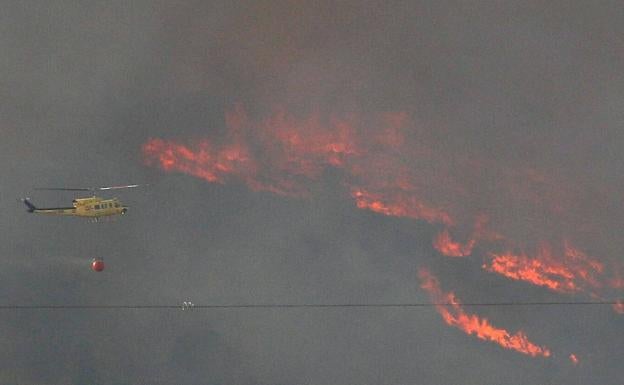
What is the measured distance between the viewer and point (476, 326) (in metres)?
112

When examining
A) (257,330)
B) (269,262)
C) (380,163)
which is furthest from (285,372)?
(380,163)

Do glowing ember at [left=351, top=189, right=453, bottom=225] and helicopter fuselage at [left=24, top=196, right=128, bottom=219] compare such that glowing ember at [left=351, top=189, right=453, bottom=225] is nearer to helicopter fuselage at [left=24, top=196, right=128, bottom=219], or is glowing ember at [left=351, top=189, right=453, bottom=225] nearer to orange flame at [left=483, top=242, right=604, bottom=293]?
orange flame at [left=483, top=242, right=604, bottom=293]

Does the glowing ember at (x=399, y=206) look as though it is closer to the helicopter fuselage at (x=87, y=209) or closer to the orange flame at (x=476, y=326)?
the orange flame at (x=476, y=326)

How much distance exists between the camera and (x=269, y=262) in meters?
117

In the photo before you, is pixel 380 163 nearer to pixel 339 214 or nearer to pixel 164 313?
pixel 339 214

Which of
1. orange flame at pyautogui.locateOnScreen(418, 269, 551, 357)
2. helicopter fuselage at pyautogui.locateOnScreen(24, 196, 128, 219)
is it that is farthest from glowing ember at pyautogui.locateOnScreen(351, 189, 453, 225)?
helicopter fuselage at pyautogui.locateOnScreen(24, 196, 128, 219)

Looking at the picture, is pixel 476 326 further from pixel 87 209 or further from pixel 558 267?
pixel 87 209

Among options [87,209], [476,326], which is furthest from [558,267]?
[87,209]

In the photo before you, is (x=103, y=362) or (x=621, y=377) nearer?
(x=621, y=377)

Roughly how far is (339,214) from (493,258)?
26279 mm

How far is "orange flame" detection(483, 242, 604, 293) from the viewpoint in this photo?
10512 cm

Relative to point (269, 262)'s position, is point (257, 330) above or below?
below

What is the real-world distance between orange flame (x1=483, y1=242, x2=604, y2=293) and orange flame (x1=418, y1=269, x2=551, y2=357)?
971 cm

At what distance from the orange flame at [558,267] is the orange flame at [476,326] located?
9.71m
